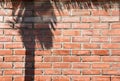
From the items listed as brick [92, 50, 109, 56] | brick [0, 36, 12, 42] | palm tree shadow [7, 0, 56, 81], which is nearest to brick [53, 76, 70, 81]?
palm tree shadow [7, 0, 56, 81]

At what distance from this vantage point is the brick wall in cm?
433

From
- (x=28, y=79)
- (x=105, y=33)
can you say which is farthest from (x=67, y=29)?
(x=28, y=79)

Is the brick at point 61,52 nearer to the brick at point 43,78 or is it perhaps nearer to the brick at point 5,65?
the brick at point 43,78

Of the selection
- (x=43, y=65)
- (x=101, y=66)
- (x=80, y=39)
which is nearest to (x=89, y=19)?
(x=80, y=39)

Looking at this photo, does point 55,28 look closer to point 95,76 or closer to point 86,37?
point 86,37

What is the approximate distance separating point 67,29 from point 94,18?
12.4 inches

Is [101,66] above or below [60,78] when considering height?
above

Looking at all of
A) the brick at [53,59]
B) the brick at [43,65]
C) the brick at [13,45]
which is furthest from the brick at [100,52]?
the brick at [13,45]

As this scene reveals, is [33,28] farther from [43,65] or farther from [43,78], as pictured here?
[43,78]

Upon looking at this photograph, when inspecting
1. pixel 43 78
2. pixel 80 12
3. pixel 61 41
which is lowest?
pixel 43 78

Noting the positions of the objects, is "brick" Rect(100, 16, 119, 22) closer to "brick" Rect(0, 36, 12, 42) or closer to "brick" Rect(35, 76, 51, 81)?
"brick" Rect(35, 76, 51, 81)

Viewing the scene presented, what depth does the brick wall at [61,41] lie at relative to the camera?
14.2 ft

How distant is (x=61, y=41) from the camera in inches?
171

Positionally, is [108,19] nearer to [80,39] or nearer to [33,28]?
[80,39]
